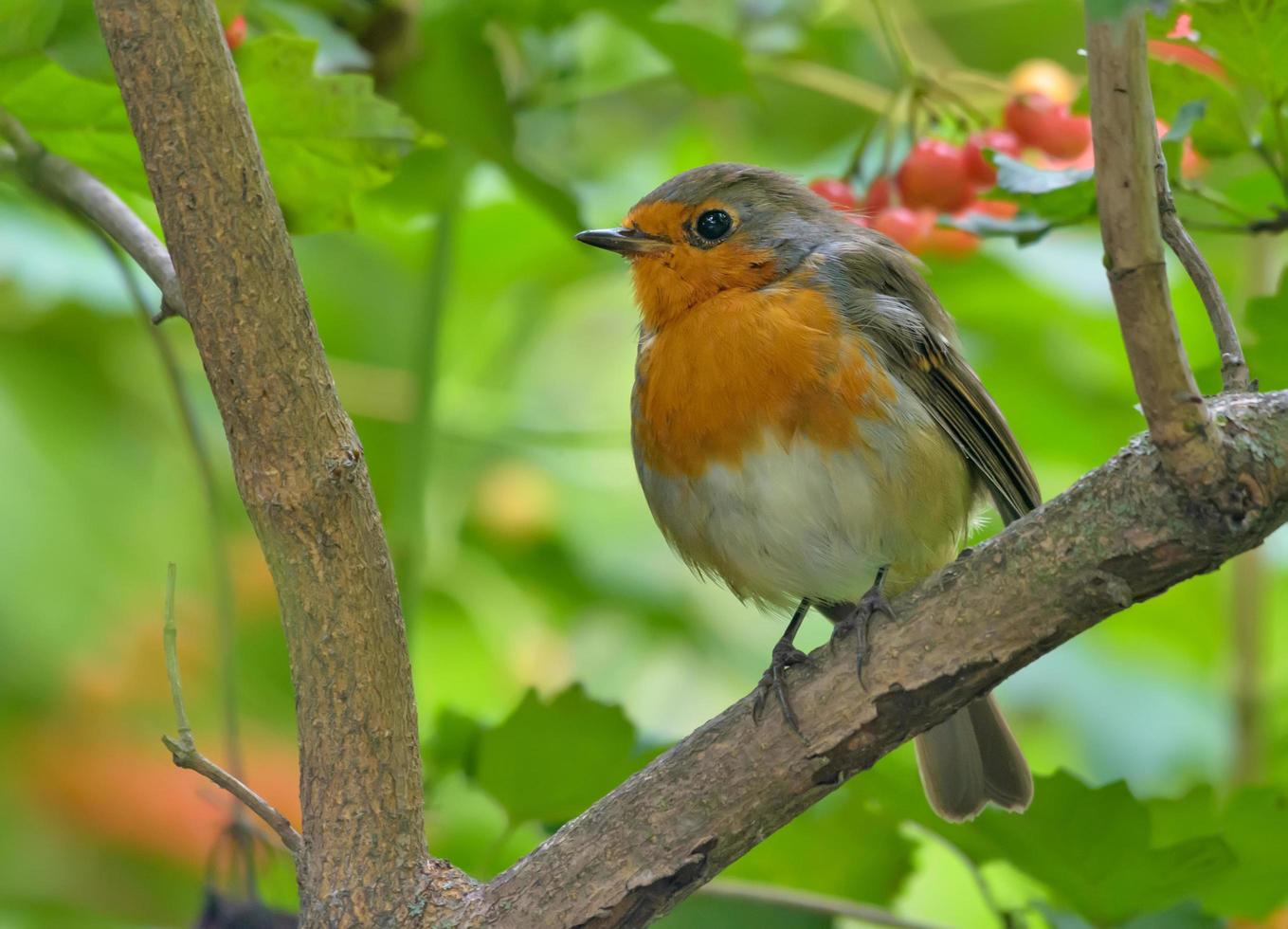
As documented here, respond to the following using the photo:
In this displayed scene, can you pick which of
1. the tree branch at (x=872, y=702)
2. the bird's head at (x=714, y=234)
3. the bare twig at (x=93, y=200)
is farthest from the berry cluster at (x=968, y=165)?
the bare twig at (x=93, y=200)

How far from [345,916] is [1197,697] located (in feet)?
8.85

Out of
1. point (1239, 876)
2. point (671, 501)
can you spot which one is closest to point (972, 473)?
point (671, 501)

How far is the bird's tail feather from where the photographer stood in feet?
8.58

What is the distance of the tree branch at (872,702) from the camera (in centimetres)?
180

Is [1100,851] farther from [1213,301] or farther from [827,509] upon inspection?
[1213,301]

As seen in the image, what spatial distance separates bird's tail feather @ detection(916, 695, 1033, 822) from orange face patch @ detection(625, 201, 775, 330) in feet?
3.21

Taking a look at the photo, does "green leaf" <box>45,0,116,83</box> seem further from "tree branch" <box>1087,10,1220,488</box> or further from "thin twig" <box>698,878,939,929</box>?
"thin twig" <box>698,878,939,929</box>

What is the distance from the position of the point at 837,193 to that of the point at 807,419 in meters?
0.56

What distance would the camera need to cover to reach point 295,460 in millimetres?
1859

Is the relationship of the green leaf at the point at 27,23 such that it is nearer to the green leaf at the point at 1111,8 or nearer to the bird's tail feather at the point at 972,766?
the green leaf at the point at 1111,8

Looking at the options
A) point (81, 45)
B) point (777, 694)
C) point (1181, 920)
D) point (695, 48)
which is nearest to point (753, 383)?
point (695, 48)

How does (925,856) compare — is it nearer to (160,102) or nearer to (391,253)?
(391,253)

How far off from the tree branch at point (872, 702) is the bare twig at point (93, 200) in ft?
3.02

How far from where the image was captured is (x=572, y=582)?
3764 mm
